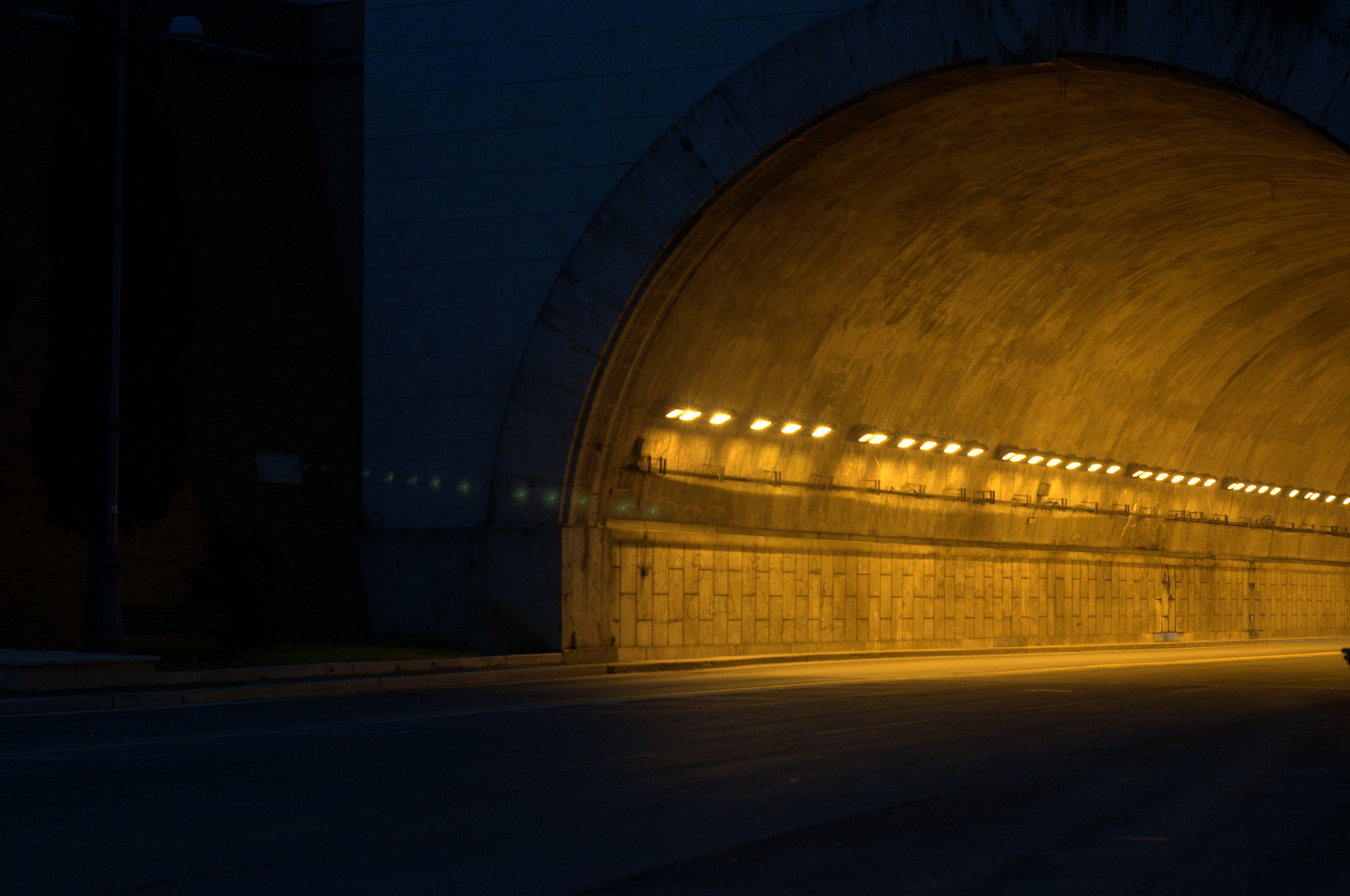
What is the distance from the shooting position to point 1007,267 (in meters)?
31.5

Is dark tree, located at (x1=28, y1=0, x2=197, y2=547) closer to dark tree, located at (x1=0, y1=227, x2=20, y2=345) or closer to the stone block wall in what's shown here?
dark tree, located at (x1=0, y1=227, x2=20, y2=345)

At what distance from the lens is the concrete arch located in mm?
21125

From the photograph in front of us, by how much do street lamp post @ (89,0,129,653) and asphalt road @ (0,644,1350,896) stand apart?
12.9ft

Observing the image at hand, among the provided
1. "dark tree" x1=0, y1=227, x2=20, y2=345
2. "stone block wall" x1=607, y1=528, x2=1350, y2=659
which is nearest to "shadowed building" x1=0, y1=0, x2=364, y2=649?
"dark tree" x1=0, y1=227, x2=20, y2=345

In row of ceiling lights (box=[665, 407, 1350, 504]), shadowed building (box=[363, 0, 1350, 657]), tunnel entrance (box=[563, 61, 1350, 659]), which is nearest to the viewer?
shadowed building (box=[363, 0, 1350, 657])

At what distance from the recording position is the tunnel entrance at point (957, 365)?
1029 inches

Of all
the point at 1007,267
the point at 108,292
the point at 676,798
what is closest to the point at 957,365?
the point at 1007,267

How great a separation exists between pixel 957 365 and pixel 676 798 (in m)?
24.6

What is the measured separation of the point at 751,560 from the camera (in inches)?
1213

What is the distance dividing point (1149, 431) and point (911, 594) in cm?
960

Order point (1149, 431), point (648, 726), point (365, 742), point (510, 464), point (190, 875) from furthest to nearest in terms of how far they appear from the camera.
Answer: point (1149, 431) < point (510, 464) < point (648, 726) < point (365, 742) < point (190, 875)

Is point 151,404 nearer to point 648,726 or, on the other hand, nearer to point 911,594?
point 648,726

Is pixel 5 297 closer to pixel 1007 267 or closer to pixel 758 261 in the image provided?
pixel 758 261

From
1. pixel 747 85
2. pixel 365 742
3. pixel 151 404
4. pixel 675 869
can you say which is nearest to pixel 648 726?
pixel 365 742
